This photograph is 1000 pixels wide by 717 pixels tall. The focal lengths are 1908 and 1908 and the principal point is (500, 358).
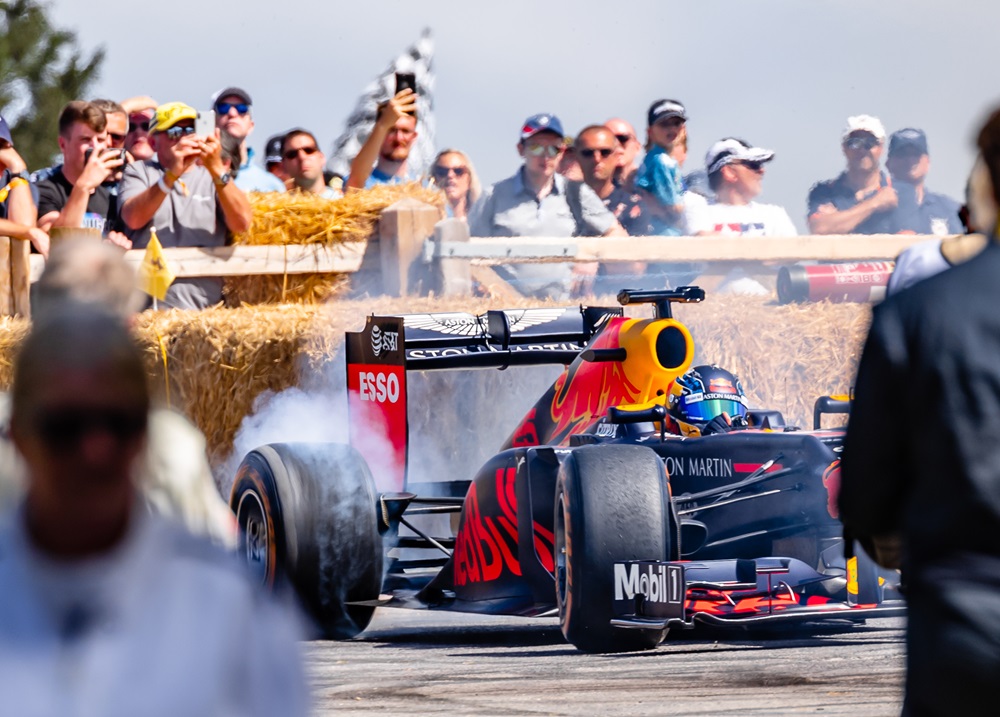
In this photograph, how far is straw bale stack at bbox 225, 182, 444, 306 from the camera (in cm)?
1188

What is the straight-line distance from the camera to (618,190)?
1362cm

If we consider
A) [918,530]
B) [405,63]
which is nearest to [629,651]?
[918,530]

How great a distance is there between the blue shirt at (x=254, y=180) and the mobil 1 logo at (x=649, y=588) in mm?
6552

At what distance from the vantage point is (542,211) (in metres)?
13.0

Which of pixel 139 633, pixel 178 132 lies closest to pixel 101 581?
pixel 139 633

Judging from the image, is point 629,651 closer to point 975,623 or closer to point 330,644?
point 330,644

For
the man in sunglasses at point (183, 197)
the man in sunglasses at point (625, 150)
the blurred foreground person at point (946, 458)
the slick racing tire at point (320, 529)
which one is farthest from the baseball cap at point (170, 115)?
the blurred foreground person at point (946, 458)

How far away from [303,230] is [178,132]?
5.07 feet

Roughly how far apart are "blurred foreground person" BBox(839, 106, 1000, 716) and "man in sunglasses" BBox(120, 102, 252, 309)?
25.8 ft

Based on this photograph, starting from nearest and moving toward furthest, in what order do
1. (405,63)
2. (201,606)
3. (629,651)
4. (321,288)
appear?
(201,606), (629,651), (321,288), (405,63)

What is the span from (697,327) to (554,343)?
299 centimetres

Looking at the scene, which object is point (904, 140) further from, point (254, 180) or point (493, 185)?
point (254, 180)

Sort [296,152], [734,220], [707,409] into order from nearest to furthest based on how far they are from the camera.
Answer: [707,409] → [296,152] → [734,220]

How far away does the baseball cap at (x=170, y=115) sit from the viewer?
10.5 meters
